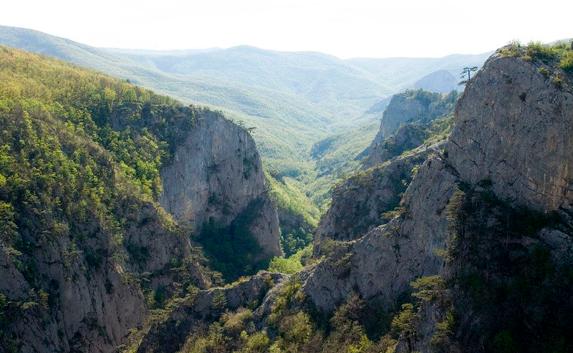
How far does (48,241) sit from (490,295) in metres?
67.8

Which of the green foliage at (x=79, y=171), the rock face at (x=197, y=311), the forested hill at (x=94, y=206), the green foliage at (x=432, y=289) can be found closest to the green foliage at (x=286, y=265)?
the forested hill at (x=94, y=206)

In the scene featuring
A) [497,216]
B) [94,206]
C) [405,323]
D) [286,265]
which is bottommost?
[286,265]

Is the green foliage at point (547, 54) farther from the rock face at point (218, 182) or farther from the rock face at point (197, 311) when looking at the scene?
the rock face at point (218, 182)

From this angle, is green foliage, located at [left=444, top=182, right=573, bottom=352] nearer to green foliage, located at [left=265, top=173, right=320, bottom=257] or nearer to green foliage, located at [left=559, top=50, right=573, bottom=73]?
green foliage, located at [left=559, top=50, right=573, bottom=73]

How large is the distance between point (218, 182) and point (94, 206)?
51102 mm

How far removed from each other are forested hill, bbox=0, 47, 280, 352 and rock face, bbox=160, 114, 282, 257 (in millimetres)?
457

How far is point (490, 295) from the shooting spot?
141ft

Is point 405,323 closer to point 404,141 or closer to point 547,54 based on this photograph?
point 547,54

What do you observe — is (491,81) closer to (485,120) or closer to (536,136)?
(485,120)

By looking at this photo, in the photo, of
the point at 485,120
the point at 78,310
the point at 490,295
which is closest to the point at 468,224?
the point at 490,295

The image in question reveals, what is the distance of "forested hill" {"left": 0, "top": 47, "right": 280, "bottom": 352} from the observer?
8181cm

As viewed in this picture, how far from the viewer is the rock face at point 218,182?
135m

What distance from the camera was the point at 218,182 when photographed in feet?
481

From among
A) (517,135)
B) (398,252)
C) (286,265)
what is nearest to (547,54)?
(517,135)
